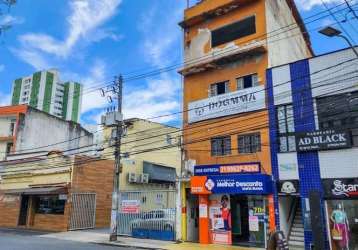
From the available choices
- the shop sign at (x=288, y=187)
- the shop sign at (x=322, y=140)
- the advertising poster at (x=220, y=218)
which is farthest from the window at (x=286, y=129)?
the advertising poster at (x=220, y=218)

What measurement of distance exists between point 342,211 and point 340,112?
4.46 meters

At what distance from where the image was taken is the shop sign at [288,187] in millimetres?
18406

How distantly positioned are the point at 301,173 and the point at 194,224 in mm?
7483

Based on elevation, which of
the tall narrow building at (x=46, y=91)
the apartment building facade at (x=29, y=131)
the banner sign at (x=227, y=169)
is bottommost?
the banner sign at (x=227, y=169)

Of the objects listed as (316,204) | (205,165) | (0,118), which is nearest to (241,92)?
(205,165)

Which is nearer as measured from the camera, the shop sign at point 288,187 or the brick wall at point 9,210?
the shop sign at point 288,187

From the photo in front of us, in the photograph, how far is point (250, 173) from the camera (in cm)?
1964

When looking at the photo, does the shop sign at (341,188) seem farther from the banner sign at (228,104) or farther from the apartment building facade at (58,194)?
the apartment building facade at (58,194)

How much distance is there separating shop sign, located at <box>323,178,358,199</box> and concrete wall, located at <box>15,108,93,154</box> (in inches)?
1306

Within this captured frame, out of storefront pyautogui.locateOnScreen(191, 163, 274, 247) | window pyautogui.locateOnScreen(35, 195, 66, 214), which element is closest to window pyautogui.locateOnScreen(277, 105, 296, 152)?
storefront pyautogui.locateOnScreen(191, 163, 274, 247)

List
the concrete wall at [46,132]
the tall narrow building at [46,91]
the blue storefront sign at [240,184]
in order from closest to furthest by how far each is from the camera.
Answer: the blue storefront sign at [240,184], the concrete wall at [46,132], the tall narrow building at [46,91]

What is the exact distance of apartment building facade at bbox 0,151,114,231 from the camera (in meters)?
29.6

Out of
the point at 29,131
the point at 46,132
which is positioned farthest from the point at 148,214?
the point at 46,132

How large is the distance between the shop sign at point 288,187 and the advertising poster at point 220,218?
3.08 metres
